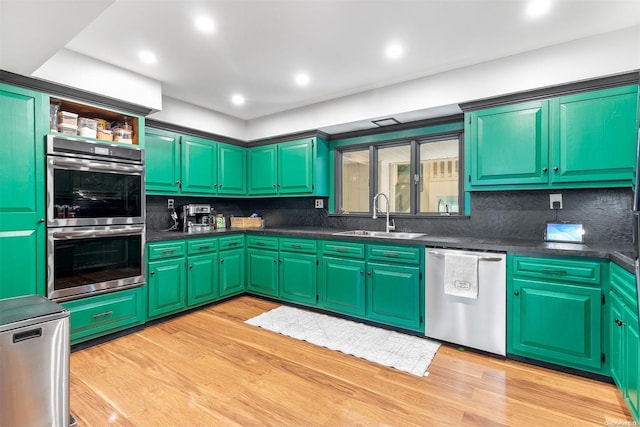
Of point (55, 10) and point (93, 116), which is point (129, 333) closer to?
point (93, 116)

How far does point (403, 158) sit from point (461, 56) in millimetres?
1300

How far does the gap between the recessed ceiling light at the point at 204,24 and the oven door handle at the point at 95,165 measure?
143 centimetres

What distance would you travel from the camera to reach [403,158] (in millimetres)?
3781

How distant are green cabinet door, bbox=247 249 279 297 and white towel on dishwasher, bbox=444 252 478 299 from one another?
200 cm

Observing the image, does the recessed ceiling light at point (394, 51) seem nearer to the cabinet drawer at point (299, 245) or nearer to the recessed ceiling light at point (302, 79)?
the recessed ceiling light at point (302, 79)

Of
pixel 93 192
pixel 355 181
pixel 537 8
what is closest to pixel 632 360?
pixel 537 8

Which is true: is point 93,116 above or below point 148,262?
above

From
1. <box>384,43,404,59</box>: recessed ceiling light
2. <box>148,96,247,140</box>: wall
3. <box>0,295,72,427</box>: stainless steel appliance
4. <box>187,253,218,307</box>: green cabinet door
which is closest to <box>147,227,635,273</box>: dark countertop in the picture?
<box>187,253,218,307</box>: green cabinet door

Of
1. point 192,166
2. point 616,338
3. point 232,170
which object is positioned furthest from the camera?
point 232,170

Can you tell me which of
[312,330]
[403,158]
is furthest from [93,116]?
[403,158]

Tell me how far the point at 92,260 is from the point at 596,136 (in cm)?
417

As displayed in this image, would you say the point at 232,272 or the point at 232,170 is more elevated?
the point at 232,170

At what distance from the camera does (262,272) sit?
3.97m

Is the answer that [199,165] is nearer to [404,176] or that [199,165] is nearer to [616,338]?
[404,176]
